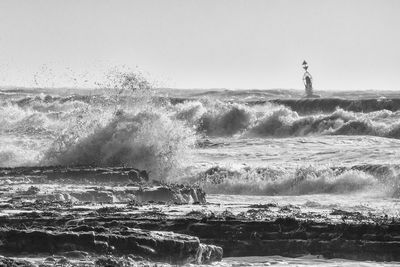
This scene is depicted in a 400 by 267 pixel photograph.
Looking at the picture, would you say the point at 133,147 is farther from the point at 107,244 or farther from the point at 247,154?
the point at 107,244

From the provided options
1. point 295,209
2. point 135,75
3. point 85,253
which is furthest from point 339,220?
point 135,75

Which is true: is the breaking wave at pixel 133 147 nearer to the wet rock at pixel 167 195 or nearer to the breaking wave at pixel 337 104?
the wet rock at pixel 167 195

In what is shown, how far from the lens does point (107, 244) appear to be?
11.0 meters

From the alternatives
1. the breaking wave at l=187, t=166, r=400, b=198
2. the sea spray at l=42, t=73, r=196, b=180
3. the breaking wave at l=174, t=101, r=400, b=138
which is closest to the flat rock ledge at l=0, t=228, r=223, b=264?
the breaking wave at l=187, t=166, r=400, b=198

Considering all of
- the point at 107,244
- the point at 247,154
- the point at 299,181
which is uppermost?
the point at 107,244

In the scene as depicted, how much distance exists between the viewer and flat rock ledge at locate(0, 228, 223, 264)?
1097cm

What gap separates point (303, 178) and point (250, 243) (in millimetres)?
12013

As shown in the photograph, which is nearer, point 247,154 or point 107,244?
point 107,244

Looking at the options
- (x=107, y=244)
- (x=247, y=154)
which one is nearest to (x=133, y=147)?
(x=247, y=154)

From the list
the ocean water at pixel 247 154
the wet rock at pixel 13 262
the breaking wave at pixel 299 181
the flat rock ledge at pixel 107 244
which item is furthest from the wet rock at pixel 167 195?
the wet rock at pixel 13 262

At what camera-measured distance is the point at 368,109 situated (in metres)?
44.3

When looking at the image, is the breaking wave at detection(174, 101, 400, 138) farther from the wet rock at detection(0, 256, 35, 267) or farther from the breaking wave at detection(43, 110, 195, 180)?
the wet rock at detection(0, 256, 35, 267)

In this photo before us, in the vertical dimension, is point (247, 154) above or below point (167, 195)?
below

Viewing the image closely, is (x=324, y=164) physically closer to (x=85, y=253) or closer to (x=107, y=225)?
(x=107, y=225)
